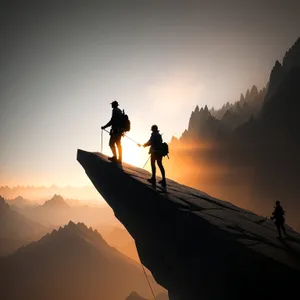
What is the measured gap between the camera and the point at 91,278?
11844 cm

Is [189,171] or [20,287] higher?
[189,171]

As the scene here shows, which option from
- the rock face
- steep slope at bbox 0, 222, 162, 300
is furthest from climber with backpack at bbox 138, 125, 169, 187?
steep slope at bbox 0, 222, 162, 300

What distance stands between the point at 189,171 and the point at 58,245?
83.4 m

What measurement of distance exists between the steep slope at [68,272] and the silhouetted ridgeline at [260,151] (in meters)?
70.2

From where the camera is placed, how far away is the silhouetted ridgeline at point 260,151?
6344 centimetres

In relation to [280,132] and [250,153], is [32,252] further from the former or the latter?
[280,132]

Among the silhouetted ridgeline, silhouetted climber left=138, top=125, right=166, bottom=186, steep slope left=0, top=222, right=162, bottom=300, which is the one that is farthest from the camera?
steep slope left=0, top=222, right=162, bottom=300

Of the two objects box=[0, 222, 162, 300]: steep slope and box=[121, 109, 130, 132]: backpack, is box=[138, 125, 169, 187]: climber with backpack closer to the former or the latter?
box=[121, 109, 130, 132]: backpack

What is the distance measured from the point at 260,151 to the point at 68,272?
364 feet

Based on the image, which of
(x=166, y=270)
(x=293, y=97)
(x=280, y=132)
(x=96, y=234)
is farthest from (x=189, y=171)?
(x=166, y=270)

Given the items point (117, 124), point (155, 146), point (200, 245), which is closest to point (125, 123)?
point (117, 124)

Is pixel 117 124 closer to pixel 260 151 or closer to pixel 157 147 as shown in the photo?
pixel 157 147

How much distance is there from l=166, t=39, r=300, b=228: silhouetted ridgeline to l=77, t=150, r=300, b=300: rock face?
5788 centimetres

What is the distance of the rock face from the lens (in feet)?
17.1
